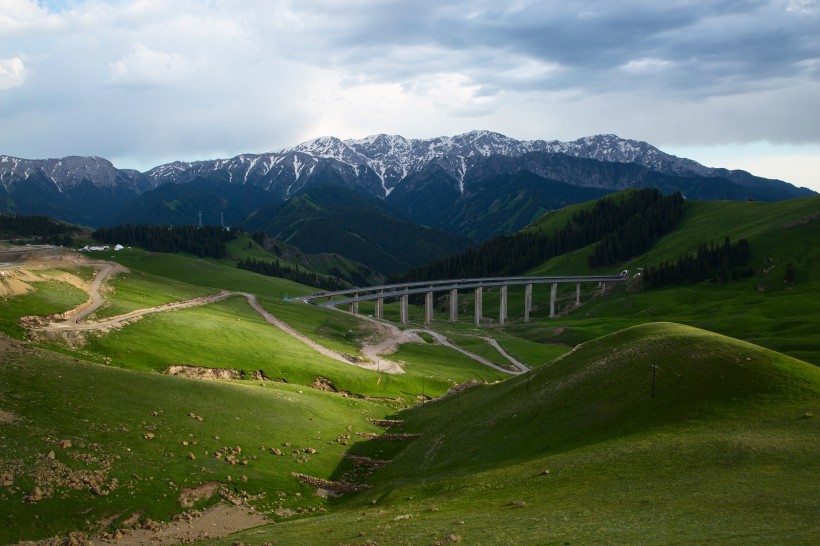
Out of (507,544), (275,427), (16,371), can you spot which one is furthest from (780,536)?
(16,371)

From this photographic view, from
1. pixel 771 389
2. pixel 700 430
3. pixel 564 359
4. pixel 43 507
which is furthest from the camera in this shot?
pixel 564 359

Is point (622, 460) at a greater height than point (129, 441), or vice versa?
point (622, 460)

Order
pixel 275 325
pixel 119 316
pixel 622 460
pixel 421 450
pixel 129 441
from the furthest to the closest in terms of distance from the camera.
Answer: pixel 275 325 < pixel 119 316 < pixel 421 450 < pixel 129 441 < pixel 622 460

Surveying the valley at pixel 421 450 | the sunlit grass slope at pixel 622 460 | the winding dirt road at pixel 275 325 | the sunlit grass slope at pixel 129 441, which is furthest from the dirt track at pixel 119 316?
the sunlit grass slope at pixel 622 460

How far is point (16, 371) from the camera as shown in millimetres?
53812

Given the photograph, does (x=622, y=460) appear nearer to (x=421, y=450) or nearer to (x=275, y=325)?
(x=421, y=450)

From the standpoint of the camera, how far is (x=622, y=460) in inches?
1628

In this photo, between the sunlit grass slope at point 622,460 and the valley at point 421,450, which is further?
the valley at point 421,450

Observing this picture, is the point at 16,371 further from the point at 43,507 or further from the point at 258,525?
the point at 258,525

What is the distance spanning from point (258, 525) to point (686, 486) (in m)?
28.3

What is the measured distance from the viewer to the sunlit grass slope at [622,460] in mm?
30734

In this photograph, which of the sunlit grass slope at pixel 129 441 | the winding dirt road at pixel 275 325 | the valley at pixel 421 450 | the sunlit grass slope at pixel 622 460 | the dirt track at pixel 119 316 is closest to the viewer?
the sunlit grass slope at pixel 622 460

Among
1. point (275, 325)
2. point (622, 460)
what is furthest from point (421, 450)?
point (275, 325)

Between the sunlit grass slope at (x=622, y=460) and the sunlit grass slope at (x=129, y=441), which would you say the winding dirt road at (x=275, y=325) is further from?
the sunlit grass slope at (x=622, y=460)
